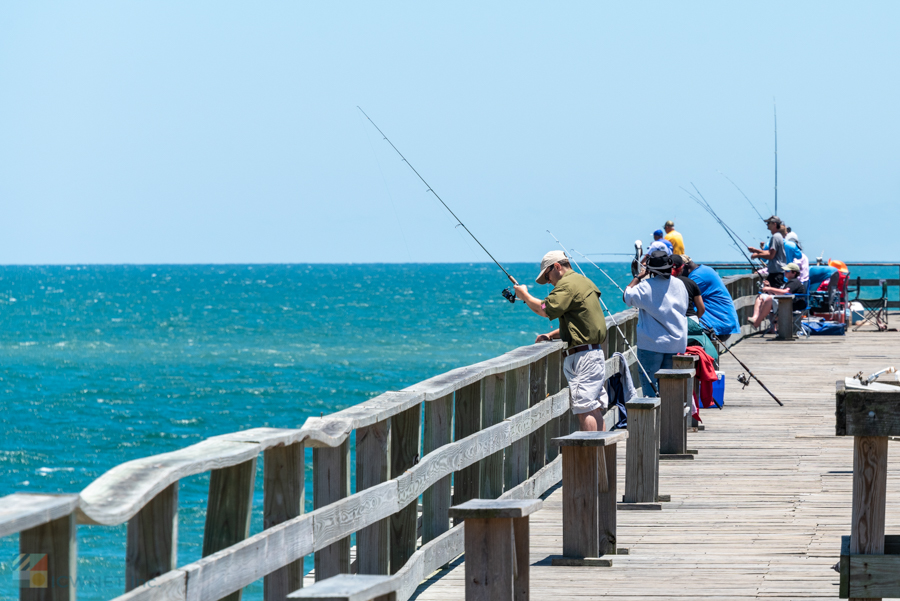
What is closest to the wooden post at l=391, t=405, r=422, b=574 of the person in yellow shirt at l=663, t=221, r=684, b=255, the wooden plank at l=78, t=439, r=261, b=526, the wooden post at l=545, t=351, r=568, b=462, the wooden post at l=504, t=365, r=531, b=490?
the wooden post at l=504, t=365, r=531, b=490

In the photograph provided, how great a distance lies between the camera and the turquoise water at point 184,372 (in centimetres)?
2275

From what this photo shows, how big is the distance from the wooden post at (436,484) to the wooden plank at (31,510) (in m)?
3.10

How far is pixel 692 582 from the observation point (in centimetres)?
535

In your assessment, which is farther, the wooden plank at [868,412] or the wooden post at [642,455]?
the wooden post at [642,455]

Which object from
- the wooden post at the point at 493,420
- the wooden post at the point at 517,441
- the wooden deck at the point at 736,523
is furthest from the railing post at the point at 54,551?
the wooden post at the point at 517,441

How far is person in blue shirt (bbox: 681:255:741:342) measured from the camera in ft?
36.5

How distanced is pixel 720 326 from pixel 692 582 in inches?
239

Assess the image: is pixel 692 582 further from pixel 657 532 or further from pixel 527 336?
pixel 527 336

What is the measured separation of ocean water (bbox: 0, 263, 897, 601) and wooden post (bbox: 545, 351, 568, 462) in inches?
75.3

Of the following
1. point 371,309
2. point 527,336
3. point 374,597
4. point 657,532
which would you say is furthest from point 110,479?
point 371,309

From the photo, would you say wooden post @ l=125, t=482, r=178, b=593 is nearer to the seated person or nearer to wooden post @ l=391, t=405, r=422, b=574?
wooden post @ l=391, t=405, r=422, b=574

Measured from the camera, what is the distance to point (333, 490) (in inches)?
173

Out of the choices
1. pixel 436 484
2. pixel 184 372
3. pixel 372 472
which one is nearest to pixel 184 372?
pixel 184 372

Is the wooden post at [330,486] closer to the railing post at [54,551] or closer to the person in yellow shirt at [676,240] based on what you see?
the railing post at [54,551]
